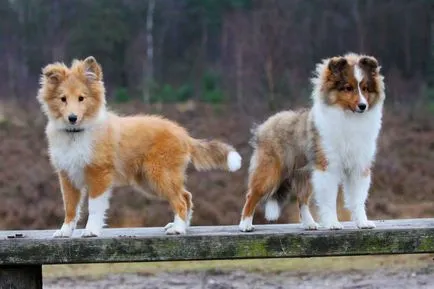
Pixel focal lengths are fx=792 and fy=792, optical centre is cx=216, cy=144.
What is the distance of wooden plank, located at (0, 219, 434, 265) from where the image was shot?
6035 mm

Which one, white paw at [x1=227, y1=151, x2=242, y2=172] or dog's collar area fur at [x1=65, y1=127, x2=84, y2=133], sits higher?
dog's collar area fur at [x1=65, y1=127, x2=84, y2=133]

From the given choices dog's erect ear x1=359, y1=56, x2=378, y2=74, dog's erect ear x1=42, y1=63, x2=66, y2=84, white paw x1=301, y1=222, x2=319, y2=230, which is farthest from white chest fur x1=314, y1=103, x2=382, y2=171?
dog's erect ear x1=42, y1=63, x2=66, y2=84

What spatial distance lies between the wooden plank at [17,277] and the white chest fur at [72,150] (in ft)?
2.74

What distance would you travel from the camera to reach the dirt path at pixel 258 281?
38.7 ft

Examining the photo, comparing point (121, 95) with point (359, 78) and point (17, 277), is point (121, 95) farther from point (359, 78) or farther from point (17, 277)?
point (359, 78)

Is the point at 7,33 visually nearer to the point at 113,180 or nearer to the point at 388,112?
the point at 388,112

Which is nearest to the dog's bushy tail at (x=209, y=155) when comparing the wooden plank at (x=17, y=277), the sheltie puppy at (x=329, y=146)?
the sheltie puppy at (x=329, y=146)

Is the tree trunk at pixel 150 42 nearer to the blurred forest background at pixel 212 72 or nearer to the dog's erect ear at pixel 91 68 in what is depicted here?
the blurred forest background at pixel 212 72

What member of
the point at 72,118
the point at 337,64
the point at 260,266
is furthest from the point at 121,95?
the point at 337,64

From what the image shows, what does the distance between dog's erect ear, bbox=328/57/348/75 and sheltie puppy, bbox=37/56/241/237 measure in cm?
114

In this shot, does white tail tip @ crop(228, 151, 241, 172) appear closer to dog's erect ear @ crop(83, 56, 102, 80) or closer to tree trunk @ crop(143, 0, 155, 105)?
dog's erect ear @ crop(83, 56, 102, 80)

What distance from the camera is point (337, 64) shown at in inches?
243

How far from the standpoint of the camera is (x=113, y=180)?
6305mm

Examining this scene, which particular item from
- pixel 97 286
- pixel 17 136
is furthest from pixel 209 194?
pixel 17 136
